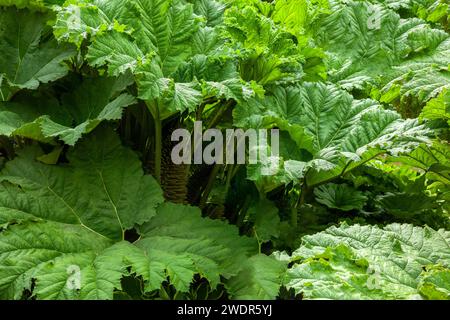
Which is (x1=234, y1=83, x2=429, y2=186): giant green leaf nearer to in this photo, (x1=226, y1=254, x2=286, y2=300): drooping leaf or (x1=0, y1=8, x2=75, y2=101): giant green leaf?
(x1=226, y1=254, x2=286, y2=300): drooping leaf

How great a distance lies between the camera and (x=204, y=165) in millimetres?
2334

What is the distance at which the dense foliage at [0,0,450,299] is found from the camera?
170 centimetres

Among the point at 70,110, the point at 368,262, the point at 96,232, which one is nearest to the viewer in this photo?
the point at 368,262

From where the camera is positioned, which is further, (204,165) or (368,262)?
(204,165)

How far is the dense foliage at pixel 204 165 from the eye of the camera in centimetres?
170

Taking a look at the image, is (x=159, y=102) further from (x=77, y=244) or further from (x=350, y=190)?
(x=350, y=190)

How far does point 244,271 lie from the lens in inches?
71.8

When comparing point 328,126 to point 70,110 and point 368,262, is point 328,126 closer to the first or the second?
point 368,262

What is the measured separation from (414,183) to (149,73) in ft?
4.04

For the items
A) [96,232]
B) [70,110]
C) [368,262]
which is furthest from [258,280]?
[70,110]

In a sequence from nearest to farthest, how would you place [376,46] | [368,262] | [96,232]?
1. [368,262]
2. [96,232]
3. [376,46]
